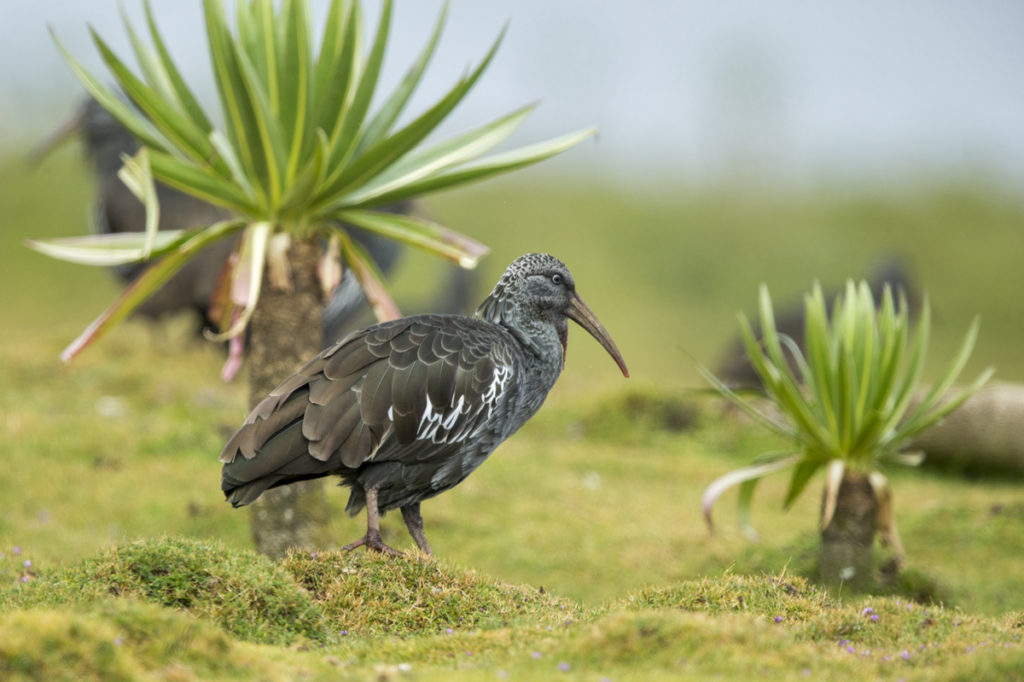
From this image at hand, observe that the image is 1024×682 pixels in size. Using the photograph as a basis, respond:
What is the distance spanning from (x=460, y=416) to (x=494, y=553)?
3.67m

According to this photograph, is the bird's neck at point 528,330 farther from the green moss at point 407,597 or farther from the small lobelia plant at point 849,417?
the small lobelia plant at point 849,417

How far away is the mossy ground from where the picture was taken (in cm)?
459

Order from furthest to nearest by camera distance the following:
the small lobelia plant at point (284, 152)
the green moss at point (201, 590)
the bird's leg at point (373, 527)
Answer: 1. the small lobelia plant at point (284, 152)
2. the bird's leg at point (373, 527)
3. the green moss at point (201, 590)

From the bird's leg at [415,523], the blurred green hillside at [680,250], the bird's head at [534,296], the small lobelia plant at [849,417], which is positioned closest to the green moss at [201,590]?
the bird's leg at [415,523]

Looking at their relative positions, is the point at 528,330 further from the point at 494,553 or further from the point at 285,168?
the point at 494,553

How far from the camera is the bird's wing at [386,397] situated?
19.1 ft

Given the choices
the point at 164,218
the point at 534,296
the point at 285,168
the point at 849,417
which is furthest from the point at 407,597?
the point at 164,218

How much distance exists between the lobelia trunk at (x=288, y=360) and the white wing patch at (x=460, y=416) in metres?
2.01

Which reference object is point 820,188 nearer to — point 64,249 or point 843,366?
point 843,366

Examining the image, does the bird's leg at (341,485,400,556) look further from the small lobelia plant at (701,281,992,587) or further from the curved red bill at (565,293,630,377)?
the small lobelia plant at (701,281,992,587)

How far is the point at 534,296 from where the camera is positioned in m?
6.75

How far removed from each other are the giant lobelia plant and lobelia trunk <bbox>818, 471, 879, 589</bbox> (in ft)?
11.0

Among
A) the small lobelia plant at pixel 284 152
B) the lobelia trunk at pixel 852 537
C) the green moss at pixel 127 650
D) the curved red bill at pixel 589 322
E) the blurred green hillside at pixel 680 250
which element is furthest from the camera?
A: the blurred green hillside at pixel 680 250

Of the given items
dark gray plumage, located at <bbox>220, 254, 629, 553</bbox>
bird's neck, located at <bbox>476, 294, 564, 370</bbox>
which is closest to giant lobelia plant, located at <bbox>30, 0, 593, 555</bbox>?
bird's neck, located at <bbox>476, 294, 564, 370</bbox>
